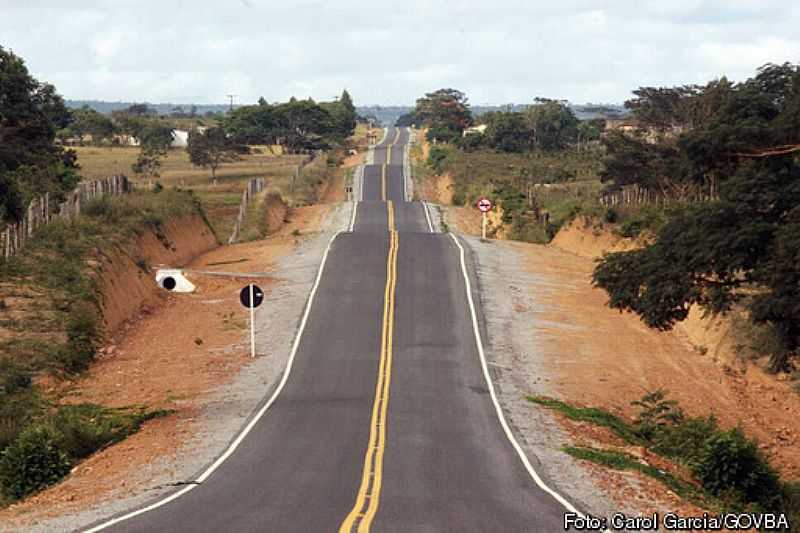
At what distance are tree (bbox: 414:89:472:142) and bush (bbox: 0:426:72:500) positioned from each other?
14439 centimetres

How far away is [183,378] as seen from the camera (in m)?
28.9

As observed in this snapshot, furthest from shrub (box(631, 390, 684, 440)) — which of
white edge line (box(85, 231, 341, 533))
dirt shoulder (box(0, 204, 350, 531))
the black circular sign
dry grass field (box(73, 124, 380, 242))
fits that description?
dry grass field (box(73, 124, 380, 242))

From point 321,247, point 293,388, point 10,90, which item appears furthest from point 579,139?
point 293,388

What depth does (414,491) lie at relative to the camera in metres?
16.7

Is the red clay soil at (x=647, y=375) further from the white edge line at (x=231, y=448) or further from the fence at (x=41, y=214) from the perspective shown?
the fence at (x=41, y=214)

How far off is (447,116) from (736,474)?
16572 cm

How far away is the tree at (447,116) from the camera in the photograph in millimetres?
167625

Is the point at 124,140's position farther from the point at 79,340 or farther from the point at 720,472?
the point at 720,472

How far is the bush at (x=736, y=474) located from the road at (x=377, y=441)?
3.89 meters

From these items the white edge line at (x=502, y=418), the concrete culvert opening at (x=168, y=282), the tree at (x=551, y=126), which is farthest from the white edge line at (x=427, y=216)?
the tree at (x=551, y=126)

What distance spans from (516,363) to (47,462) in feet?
52.2

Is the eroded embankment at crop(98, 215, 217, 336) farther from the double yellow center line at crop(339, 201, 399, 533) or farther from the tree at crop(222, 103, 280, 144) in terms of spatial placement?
the tree at crop(222, 103, 280, 144)

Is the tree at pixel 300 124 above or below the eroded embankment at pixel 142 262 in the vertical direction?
above

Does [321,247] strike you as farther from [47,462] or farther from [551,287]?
A: [47,462]
